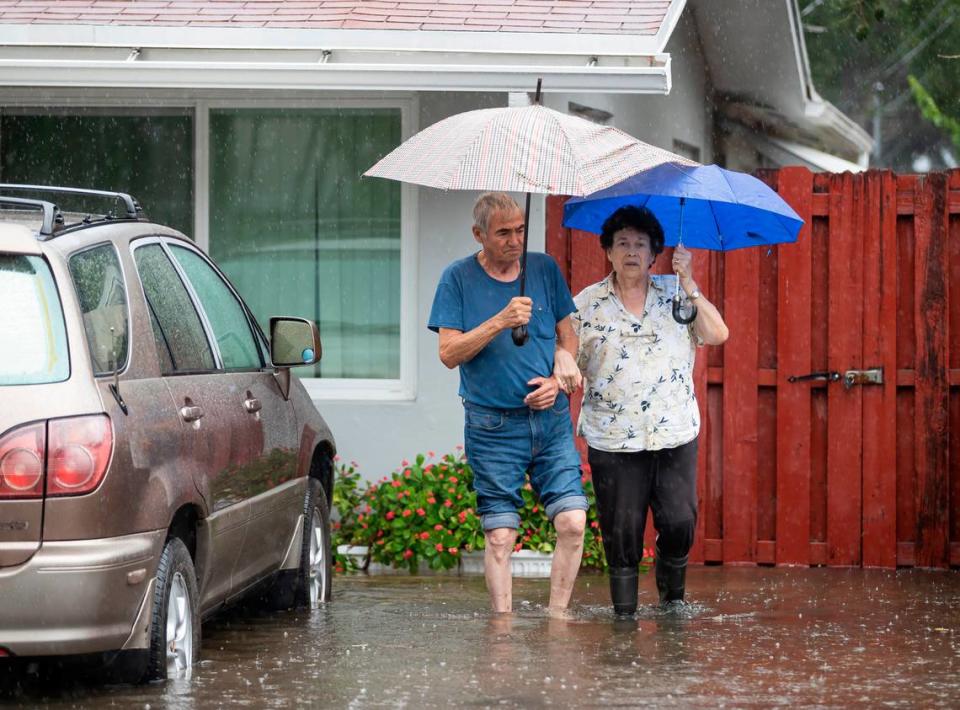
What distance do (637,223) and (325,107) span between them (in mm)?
3405

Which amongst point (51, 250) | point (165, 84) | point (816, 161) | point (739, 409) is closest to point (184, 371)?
point (51, 250)

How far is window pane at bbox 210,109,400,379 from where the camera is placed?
1005 cm

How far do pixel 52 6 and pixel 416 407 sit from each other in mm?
3216

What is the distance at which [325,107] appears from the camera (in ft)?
32.9

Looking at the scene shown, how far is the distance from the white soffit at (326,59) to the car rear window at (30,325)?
3.90m

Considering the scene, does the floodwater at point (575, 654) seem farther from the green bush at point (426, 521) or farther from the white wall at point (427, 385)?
the white wall at point (427, 385)

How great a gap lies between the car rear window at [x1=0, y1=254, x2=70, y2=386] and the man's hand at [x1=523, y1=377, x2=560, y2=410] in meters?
2.27

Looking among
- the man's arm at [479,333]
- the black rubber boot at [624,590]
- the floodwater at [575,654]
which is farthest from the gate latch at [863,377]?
the man's arm at [479,333]

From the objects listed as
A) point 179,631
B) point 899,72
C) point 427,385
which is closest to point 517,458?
point 179,631

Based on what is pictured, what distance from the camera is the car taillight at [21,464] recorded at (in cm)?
496

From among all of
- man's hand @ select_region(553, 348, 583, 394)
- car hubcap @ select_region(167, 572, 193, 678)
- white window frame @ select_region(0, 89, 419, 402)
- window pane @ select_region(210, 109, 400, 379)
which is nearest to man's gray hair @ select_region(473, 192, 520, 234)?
man's hand @ select_region(553, 348, 583, 394)

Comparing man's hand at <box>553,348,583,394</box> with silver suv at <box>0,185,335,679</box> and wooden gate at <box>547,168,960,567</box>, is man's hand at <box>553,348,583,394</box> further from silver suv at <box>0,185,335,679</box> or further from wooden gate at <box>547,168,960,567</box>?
wooden gate at <box>547,168,960,567</box>

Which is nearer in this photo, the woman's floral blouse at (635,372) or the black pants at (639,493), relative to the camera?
the woman's floral blouse at (635,372)

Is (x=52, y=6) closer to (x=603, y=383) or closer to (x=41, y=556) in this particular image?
(x=603, y=383)
